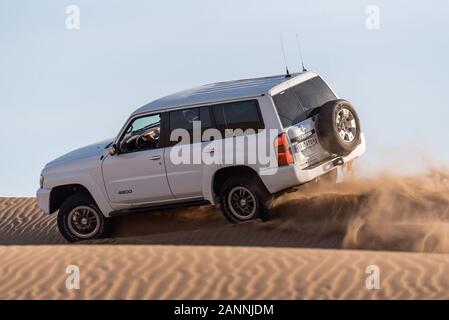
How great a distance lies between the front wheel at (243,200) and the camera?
1508cm

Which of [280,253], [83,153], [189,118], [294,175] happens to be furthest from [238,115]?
[83,153]

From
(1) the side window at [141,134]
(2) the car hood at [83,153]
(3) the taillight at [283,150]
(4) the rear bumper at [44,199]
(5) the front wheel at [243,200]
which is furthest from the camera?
(4) the rear bumper at [44,199]

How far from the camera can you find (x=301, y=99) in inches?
598

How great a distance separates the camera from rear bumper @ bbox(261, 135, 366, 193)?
14.8 meters

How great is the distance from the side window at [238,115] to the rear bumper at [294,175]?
592 millimetres

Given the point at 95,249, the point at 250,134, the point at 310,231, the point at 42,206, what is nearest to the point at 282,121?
the point at 250,134

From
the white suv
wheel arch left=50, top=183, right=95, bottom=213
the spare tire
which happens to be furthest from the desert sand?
the spare tire

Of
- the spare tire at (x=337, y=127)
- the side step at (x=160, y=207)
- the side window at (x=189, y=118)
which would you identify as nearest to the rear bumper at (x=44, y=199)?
the side step at (x=160, y=207)

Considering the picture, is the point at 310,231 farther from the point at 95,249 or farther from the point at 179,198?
the point at 95,249

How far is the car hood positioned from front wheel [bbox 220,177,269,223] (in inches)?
72.4

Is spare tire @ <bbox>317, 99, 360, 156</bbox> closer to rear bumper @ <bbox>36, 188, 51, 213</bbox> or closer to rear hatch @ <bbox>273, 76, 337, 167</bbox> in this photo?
rear hatch @ <bbox>273, 76, 337, 167</bbox>

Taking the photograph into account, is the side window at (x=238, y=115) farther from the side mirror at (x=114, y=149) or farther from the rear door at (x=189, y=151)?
the side mirror at (x=114, y=149)

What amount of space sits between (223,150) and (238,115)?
0.45 metres

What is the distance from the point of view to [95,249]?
14.1m
